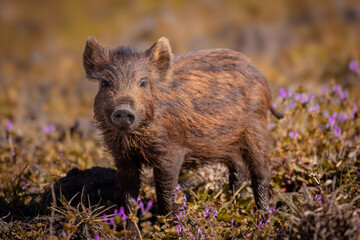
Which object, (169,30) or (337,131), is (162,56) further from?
(169,30)

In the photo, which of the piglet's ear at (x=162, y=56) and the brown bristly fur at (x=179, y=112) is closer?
the brown bristly fur at (x=179, y=112)

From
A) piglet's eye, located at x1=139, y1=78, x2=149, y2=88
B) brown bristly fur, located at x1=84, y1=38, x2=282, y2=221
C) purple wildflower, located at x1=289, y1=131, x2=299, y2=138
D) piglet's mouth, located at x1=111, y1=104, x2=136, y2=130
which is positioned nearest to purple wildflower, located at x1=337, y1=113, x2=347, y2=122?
purple wildflower, located at x1=289, y1=131, x2=299, y2=138

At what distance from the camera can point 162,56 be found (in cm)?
392

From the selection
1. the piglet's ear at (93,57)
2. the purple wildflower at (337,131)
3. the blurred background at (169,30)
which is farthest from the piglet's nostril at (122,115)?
the blurred background at (169,30)

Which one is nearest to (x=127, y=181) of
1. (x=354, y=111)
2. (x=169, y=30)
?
(x=354, y=111)

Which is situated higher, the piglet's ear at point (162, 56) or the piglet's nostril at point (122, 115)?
the piglet's ear at point (162, 56)

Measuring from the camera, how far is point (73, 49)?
15.3 meters

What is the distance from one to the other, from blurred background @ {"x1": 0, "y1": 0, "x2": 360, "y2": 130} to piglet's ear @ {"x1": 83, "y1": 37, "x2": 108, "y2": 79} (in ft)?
30.1

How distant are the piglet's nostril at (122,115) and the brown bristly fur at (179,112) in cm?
12

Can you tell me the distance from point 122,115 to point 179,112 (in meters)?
0.79

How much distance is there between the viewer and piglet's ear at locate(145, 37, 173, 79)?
3881mm

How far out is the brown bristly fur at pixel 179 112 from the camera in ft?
12.1

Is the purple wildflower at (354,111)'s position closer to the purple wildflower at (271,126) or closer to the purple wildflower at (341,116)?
the purple wildflower at (341,116)

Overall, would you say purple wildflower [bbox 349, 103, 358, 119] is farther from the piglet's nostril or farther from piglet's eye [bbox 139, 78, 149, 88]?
the piglet's nostril
